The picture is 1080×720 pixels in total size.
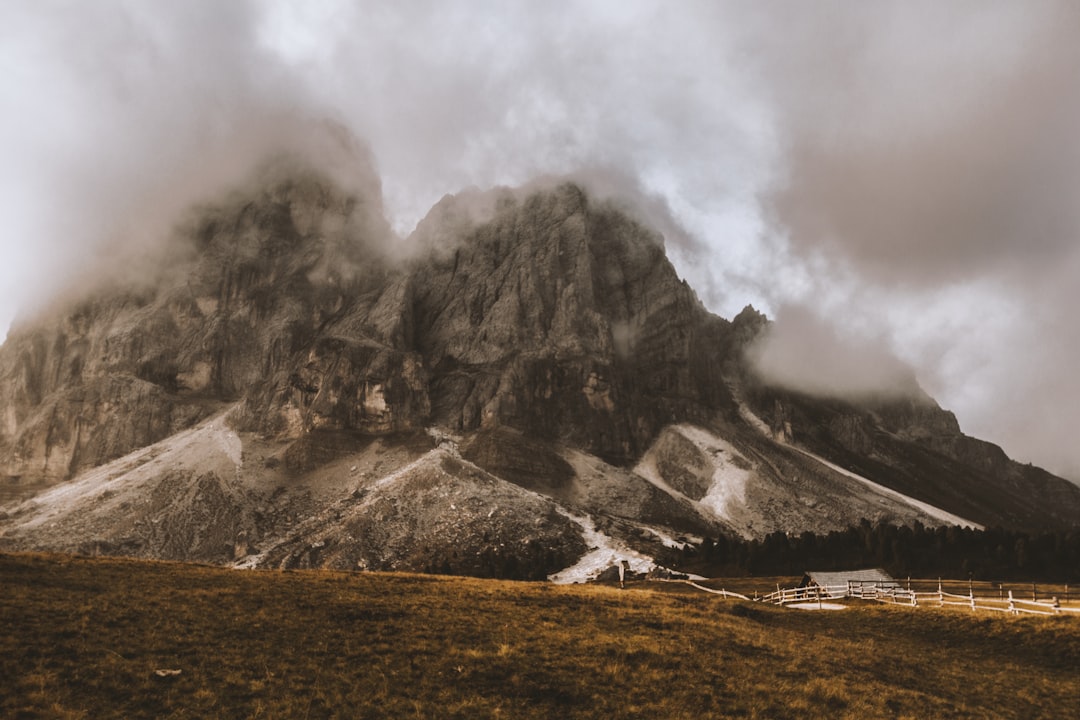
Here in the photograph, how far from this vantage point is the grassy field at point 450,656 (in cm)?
2080

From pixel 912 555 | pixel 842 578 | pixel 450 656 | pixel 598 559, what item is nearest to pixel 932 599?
pixel 842 578

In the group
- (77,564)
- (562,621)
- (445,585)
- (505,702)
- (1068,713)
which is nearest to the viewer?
(505,702)

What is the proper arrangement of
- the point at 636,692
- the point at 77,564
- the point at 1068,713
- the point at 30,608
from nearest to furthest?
the point at 636,692, the point at 1068,713, the point at 30,608, the point at 77,564

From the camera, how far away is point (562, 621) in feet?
111

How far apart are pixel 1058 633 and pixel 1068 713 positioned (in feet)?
39.5

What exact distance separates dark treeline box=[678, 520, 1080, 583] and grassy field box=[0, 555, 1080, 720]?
10395 cm

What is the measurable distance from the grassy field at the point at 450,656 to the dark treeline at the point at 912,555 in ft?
341

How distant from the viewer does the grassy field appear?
2080cm

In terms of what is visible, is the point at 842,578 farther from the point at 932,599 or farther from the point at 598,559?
the point at 598,559

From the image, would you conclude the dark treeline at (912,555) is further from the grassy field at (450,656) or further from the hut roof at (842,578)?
the grassy field at (450,656)

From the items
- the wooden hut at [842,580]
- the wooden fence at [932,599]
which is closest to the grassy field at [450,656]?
the wooden fence at [932,599]

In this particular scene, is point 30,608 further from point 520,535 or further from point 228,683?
point 520,535

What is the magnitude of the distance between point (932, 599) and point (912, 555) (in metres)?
97.4

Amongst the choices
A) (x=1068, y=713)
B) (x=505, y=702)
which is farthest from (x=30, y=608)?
(x=1068, y=713)
